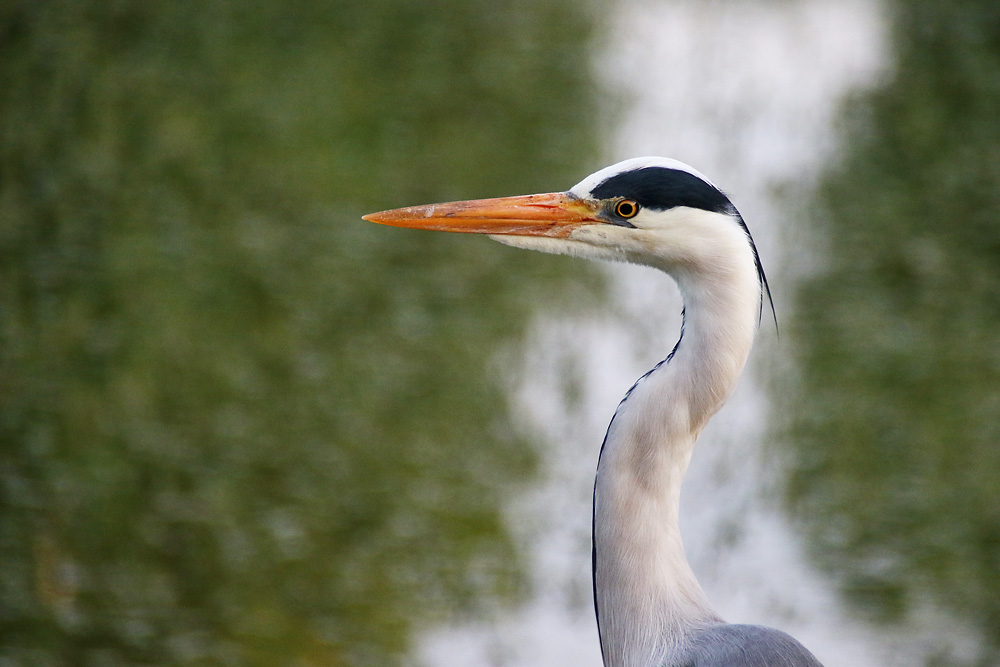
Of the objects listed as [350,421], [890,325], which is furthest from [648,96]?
[350,421]

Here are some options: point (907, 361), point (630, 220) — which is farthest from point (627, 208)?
point (907, 361)

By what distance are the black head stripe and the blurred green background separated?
195 centimetres

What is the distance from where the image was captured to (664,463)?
206 cm

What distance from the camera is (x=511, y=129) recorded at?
8.25 meters

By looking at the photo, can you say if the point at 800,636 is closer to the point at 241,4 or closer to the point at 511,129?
the point at 511,129

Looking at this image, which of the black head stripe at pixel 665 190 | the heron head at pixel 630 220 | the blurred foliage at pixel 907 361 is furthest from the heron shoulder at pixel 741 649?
the blurred foliage at pixel 907 361

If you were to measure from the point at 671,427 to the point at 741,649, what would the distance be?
1.40 ft

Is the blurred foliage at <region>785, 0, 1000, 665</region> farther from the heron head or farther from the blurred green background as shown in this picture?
the heron head

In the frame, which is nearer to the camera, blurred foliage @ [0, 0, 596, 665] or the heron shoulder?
the heron shoulder

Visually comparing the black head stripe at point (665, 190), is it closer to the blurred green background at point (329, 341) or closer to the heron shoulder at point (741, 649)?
the heron shoulder at point (741, 649)

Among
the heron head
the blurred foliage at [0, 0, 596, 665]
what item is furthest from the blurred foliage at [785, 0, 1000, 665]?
the heron head

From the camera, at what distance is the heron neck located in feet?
6.71

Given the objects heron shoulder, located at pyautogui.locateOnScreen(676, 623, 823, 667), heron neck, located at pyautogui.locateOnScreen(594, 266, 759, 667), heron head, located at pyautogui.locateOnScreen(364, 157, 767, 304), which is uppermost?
heron head, located at pyautogui.locateOnScreen(364, 157, 767, 304)

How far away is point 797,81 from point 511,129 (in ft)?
10.8
